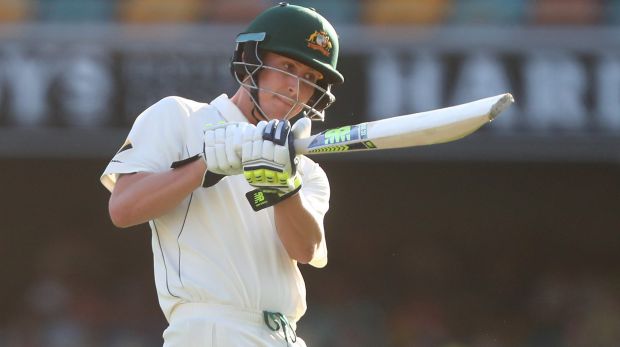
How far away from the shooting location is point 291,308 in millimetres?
3117

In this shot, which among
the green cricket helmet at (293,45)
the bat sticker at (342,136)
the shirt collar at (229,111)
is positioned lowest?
the shirt collar at (229,111)

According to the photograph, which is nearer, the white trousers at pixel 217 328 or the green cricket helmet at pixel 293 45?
the white trousers at pixel 217 328

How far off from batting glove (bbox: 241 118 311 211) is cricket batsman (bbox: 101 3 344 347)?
0.03 metres

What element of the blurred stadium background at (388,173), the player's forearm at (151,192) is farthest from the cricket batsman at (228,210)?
the blurred stadium background at (388,173)

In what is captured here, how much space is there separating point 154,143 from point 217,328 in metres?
0.46

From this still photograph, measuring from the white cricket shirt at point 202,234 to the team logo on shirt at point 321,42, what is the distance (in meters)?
0.31

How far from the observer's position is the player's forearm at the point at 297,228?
297 cm

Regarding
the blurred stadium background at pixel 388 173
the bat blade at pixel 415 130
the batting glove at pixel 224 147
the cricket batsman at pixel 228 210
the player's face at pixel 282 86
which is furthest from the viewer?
the blurred stadium background at pixel 388 173

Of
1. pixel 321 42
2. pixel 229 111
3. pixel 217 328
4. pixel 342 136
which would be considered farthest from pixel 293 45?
pixel 217 328

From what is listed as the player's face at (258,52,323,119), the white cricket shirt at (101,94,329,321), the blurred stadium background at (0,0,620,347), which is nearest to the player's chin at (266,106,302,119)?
the player's face at (258,52,323,119)

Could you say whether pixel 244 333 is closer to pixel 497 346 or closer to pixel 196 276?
pixel 196 276

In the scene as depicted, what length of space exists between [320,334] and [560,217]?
2.06 metres

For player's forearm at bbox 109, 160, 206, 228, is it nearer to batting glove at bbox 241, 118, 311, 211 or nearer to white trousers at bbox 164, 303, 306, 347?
batting glove at bbox 241, 118, 311, 211

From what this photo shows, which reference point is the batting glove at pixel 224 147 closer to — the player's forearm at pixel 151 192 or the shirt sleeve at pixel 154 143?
the player's forearm at pixel 151 192
